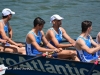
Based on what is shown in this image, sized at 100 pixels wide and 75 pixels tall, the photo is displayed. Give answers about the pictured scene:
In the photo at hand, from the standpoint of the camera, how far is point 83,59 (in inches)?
398

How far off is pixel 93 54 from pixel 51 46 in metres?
1.27

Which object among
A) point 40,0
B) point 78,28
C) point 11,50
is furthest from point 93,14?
point 11,50

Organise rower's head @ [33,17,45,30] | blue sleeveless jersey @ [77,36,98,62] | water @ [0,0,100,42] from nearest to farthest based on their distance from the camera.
Result: blue sleeveless jersey @ [77,36,98,62]
rower's head @ [33,17,45,30]
water @ [0,0,100,42]

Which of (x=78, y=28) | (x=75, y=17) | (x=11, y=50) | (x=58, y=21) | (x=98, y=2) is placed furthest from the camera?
(x=98, y=2)

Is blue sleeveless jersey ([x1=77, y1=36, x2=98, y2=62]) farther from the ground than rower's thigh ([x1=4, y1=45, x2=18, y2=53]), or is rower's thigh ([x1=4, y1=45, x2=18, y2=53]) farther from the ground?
blue sleeveless jersey ([x1=77, y1=36, x2=98, y2=62])

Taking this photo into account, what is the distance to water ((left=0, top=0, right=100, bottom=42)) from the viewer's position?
57.6 ft

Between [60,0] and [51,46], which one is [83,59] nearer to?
[51,46]

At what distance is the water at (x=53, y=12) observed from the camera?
17.6 metres

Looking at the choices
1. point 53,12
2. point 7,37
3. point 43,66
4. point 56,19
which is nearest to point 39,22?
point 56,19

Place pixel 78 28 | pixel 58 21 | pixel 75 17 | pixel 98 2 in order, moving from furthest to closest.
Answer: pixel 98 2 → pixel 75 17 → pixel 78 28 → pixel 58 21

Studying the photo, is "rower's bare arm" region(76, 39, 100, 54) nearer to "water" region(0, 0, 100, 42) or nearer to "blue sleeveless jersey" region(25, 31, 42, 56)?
"blue sleeveless jersey" region(25, 31, 42, 56)

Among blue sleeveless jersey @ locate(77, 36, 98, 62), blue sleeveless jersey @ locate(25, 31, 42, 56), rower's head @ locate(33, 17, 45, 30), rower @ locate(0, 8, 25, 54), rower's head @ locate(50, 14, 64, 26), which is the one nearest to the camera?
blue sleeveless jersey @ locate(77, 36, 98, 62)

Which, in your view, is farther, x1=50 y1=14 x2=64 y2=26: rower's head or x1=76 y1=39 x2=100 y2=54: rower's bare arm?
x1=50 y1=14 x2=64 y2=26: rower's head

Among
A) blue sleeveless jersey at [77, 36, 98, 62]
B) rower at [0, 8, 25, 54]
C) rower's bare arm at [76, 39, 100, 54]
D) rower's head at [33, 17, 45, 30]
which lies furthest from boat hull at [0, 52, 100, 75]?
rower's head at [33, 17, 45, 30]
